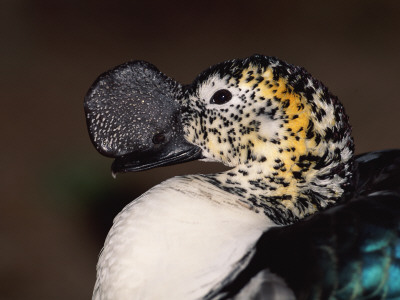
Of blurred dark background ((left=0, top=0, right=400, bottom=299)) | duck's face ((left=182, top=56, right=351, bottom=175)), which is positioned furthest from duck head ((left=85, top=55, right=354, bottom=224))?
blurred dark background ((left=0, top=0, right=400, bottom=299))

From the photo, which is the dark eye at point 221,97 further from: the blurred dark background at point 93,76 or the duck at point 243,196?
the blurred dark background at point 93,76

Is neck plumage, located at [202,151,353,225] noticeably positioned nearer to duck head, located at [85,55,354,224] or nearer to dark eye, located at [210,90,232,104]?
duck head, located at [85,55,354,224]

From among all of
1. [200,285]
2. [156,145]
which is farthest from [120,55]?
[200,285]

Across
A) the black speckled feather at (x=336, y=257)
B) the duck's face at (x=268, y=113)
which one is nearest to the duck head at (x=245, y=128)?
the duck's face at (x=268, y=113)

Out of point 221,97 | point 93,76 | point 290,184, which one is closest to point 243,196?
point 290,184

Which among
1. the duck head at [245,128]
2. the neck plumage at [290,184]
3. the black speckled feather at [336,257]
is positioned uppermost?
the duck head at [245,128]

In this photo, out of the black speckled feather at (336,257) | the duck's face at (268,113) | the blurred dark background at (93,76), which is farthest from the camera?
the blurred dark background at (93,76)

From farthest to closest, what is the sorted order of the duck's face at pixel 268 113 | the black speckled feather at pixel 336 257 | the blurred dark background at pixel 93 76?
1. the blurred dark background at pixel 93 76
2. the duck's face at pixel 268 113
3. the black speckled feather at pixel 336 257
